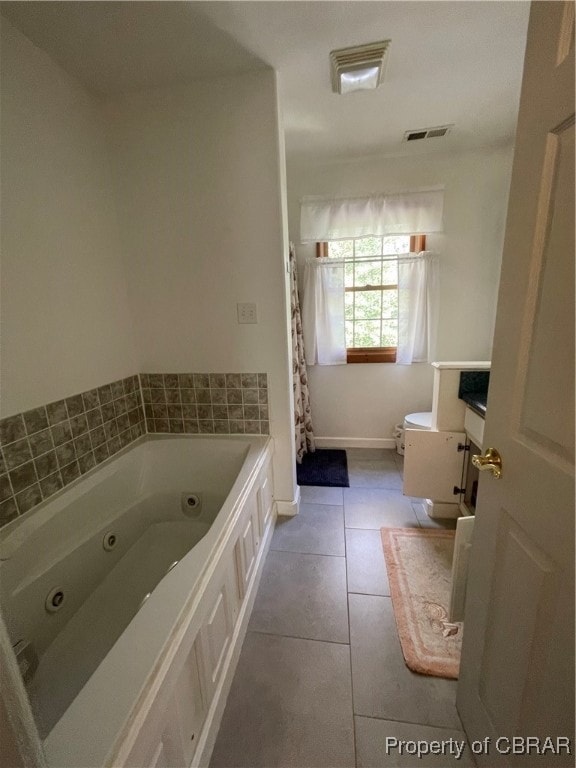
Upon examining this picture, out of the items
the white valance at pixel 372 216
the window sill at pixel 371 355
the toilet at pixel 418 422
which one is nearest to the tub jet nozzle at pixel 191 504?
the toilet at pixel 418 422

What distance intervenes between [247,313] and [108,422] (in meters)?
0.97

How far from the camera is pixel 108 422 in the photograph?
5.26 feet

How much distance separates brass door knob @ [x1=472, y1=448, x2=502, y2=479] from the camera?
Answer: 72 centimetres

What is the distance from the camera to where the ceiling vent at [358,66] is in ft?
4.16

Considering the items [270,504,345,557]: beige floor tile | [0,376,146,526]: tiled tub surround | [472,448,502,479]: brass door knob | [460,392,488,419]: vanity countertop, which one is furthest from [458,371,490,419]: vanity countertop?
[0,376,146,526]: tiled tub surround

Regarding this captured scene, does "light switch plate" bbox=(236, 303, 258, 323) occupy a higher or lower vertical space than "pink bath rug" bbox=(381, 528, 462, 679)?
higher

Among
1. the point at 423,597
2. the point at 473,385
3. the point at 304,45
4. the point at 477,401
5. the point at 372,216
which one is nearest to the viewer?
the point at 304,45

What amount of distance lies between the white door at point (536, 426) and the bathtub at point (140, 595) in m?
0.79

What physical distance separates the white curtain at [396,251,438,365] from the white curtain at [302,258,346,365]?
487 mm

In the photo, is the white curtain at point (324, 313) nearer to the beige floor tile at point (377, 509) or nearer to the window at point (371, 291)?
the window at point (371, 291)

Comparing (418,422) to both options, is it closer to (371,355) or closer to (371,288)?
(371,355)

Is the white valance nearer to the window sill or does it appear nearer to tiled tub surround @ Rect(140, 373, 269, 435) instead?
the window sill

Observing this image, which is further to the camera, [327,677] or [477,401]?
[477,401]

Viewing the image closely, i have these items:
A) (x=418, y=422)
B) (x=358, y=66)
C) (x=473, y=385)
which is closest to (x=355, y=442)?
(x=418, y=422)
